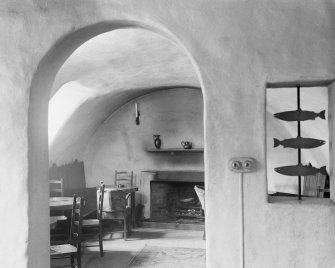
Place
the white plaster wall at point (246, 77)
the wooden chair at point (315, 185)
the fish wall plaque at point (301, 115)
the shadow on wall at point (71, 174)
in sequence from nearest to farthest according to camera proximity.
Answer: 1. the white plaster wall at point (246, 77)
2. the fish wall plaque at point (301, 115)
3. the wooden chair at point (315, 185)
4. the shadow on wall at point (71, 174)

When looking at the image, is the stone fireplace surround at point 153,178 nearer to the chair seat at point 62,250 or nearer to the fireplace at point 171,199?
the fireplace at point 171,199

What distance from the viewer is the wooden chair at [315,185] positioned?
5442mm

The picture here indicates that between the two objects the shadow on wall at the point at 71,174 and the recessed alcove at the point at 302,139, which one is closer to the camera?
the recessed alcove at the point at 302,139

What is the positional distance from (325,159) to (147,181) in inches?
162

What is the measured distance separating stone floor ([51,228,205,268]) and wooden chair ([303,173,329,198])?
1945mm

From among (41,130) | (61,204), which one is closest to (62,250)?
(61,204)

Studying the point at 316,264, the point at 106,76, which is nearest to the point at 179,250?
the point at 106,76

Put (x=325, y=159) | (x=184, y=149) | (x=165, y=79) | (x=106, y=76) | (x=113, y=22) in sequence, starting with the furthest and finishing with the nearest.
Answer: (x=184, y=149) → (x=165, y=79) → (x=106, y=76) → (x=325, y=159) → (x=113, y=22)

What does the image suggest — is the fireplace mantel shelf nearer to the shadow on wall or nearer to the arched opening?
the shadow on wall

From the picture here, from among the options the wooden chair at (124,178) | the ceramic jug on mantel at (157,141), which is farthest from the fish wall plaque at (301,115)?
the wooden chair at (124,178)

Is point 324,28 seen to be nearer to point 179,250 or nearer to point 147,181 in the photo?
point 179,250

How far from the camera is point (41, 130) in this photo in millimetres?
2889

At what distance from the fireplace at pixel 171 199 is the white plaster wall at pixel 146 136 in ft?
1.24

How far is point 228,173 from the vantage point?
2.53 meters
